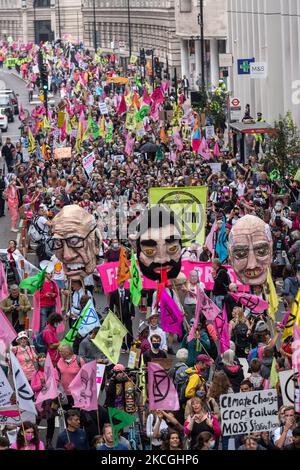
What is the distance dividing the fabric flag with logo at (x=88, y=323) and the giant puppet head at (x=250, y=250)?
313 centimetres

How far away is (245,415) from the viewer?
15.8m

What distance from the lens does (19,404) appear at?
17125 mm

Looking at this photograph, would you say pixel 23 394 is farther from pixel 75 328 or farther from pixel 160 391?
pixel 75 328

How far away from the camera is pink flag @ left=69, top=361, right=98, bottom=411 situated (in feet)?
55.9

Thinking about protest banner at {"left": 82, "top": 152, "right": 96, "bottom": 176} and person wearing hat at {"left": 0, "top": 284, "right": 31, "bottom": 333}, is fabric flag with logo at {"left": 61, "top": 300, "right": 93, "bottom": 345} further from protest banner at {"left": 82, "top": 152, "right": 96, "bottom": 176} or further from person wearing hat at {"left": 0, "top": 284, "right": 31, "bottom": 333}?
protest banner at {"left": 82, "top": 152, "right": 96, "bottom": 176}

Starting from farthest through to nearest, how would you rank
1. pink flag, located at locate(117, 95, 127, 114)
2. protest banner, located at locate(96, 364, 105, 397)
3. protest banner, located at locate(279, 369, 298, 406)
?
1. pink flag, located at locate(117, 95, 127, 114)
2. protest banner, located at locate(96, 364, 105, 397)
3. protest banner, located at locate(279, 369, 298, 406)

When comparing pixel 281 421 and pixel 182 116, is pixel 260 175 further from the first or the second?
pixel 281 421

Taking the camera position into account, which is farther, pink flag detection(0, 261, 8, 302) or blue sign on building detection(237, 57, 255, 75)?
blue sign on building detection(237, 57, 255, 75)

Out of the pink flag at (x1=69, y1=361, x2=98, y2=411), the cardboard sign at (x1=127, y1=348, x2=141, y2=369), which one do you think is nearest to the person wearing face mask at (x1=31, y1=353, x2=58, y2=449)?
the pink flag at (x1=69, y1=361, x2=98, y2=411)

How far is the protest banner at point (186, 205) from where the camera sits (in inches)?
977

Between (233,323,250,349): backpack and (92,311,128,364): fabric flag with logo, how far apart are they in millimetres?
2062

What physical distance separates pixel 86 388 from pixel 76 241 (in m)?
7.70

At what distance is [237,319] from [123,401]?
3187mm

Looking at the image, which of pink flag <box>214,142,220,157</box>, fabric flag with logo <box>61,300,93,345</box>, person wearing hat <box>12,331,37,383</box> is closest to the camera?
person wearing hat <box>12,331,37,383</box>
